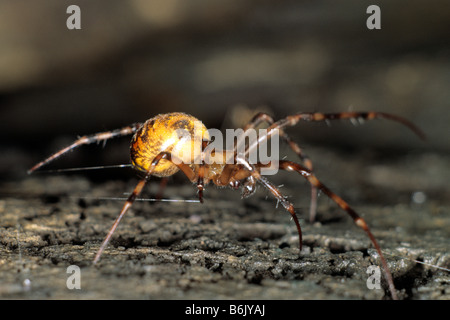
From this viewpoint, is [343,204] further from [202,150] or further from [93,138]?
[93,138]

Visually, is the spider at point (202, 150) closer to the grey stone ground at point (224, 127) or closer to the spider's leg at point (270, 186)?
the spider's leg at point (270, 186)

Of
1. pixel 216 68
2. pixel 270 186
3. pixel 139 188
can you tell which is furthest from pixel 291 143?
pixel 216 68

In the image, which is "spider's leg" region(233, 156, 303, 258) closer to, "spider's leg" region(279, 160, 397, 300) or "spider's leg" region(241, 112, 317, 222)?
"spider's leg" region(279, 160, 397, 300)

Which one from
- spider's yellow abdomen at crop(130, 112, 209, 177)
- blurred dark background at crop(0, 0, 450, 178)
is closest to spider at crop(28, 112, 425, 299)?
spider's yellow abdomen at crop(130, 112, 209, 177)

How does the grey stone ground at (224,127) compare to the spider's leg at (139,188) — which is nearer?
the grey stone ground at (224,127)

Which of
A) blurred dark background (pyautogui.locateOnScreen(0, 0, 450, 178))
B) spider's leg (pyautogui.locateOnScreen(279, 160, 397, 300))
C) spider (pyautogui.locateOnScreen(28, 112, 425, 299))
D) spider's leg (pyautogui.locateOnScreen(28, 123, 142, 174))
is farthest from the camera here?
blurred dark background (pyautogui.locateOnScreen(0, 0, 450, 178))

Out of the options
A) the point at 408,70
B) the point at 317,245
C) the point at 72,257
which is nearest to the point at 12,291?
the point at 72,257

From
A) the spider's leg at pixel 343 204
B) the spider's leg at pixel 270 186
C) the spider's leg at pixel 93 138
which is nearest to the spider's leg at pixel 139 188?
the spider's leg at pixel 270 186
